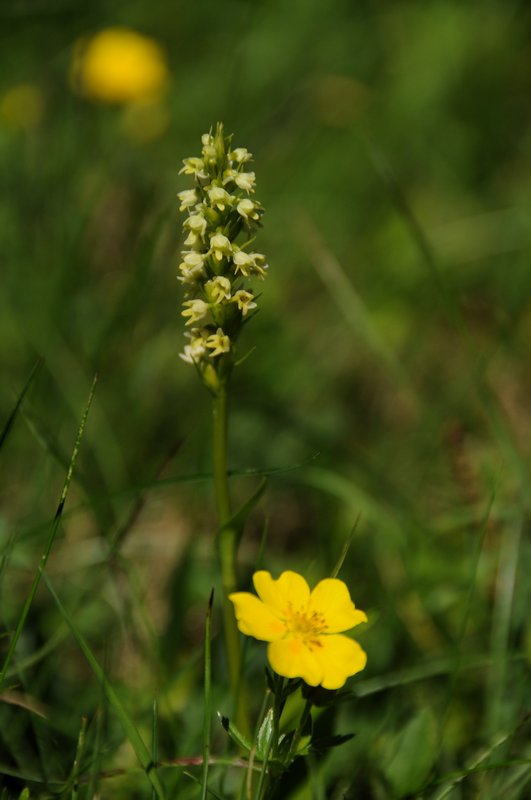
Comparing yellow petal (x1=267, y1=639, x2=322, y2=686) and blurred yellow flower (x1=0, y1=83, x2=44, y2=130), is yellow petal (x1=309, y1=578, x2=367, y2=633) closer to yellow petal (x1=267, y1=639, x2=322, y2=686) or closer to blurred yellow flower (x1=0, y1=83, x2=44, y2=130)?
yellow petal (x1=267, y1=639, x2=322, y2=686)

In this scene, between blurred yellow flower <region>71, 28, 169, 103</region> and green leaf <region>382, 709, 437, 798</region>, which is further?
blurred yellow flower <region>71, 28, 169, 103</region>

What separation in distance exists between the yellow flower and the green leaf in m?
0.47

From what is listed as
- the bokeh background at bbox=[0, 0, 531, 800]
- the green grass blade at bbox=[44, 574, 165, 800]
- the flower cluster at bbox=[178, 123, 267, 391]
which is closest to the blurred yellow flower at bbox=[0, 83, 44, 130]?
the bokeh background at bbox=[0, 0, 531, 800]

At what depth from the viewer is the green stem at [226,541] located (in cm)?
153

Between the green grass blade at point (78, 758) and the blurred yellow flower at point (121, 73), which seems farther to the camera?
the blurred yellow flower at point (121, 73)

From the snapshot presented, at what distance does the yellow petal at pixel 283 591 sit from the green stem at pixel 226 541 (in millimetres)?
129

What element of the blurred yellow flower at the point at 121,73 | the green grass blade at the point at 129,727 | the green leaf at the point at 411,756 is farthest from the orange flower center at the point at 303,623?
the blurred yellow flower at the point at 121,73

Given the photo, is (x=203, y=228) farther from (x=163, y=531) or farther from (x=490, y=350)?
(x=490, y=350)

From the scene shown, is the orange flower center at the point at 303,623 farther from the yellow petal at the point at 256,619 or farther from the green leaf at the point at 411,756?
the green leaf at the point at 411,756

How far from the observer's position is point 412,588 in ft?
7.07

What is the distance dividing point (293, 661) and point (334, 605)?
0.15 meters

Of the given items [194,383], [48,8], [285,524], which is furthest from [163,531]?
[48,8]

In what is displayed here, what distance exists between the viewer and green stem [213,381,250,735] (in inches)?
60.4

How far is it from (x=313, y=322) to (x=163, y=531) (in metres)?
1.34
